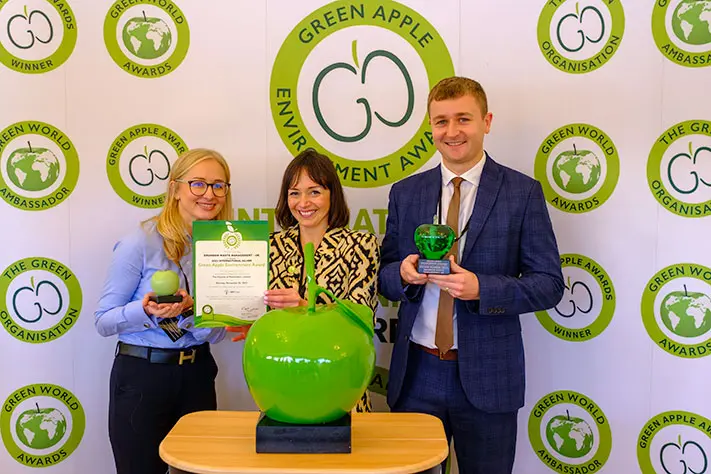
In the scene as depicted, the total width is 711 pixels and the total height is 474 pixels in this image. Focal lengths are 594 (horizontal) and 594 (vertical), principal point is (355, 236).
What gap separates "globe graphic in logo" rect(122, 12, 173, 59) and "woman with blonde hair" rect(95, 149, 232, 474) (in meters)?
0.77

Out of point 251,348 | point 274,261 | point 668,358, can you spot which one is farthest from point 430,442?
point 668,358

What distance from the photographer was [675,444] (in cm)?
265

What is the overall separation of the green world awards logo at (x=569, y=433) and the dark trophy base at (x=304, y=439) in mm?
1680

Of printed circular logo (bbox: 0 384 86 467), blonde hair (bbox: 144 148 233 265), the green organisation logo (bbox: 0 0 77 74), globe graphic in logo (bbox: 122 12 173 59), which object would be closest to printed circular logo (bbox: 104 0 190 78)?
globe graphic in logo (bbox: 122 12 173 59)

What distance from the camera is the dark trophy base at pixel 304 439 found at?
4.31ft

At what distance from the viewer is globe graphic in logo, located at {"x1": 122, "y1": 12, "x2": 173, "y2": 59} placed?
106 inches

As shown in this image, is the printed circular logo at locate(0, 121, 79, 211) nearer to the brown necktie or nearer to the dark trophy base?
the brown necktie

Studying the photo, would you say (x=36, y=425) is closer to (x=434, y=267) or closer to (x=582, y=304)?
(x=434, y=267)

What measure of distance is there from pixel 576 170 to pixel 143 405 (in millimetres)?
2024

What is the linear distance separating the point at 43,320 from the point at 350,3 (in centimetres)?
203

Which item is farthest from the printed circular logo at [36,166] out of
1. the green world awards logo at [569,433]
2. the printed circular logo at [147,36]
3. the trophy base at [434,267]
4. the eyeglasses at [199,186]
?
the green world awards logo at [569,433]

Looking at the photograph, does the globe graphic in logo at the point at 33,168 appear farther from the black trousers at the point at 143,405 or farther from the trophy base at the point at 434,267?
the trophy base at the point at 434,267

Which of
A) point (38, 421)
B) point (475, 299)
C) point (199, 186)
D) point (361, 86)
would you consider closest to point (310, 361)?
point (475, 299)

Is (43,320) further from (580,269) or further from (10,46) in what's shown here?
(580,269)
